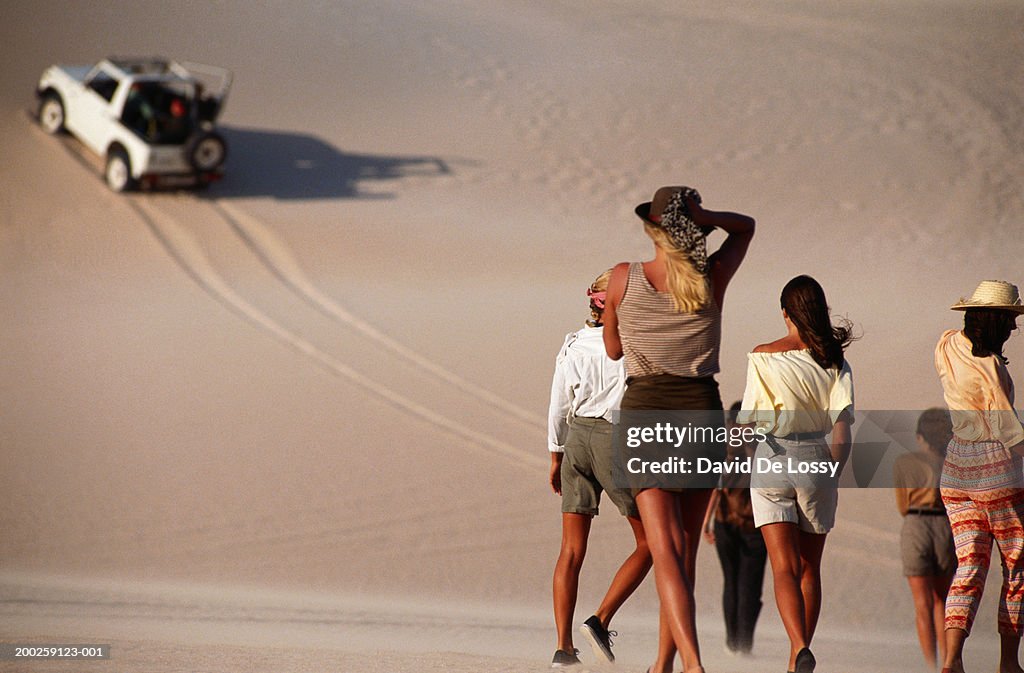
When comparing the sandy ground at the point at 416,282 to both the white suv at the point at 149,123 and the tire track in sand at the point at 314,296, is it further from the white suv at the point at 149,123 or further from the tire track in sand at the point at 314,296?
the white suv at the point at 149,123

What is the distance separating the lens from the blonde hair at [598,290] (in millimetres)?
5117

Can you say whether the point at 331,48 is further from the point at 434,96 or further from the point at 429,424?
the point at 429,424

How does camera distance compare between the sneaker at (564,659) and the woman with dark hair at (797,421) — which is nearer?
the woman with dark hair at (797,421)

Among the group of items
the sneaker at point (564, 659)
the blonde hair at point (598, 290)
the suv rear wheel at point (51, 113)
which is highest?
the suv rear wheel at point (51, 113)

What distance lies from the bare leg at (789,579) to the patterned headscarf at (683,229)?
109 centimetres

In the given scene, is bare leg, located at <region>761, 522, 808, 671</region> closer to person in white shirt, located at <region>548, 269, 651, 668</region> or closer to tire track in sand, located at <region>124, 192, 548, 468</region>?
person in white shirt, located at <region>548, 269, 651, 668</region>

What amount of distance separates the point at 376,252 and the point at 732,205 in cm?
498

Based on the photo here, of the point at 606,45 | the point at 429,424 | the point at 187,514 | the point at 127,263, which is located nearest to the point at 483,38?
the point at 606,45

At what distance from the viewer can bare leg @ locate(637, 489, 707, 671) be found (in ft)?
14.5

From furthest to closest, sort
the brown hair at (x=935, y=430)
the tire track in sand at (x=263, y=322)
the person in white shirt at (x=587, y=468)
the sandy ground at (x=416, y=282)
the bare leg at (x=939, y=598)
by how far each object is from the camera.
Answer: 1. the tire track in sand at (x=263, y=322)
2. the sandy ground at (x=416, y=282)
3. the bare leg at (x=939, y=598)
4. the brown hair at (x=935, y=430)
5. the person in white shirt at (x=587, y=468)

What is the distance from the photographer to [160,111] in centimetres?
1608

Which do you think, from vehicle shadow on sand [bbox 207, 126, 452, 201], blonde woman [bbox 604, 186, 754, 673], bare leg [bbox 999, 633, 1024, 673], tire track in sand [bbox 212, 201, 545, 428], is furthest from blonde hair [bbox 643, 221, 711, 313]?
vehicle shadow on sand [bbox 207, 126, 452, 201]

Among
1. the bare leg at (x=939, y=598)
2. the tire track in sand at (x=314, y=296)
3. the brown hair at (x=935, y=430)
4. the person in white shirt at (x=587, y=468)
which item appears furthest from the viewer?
the tire track in sand at (x=314, y=296)

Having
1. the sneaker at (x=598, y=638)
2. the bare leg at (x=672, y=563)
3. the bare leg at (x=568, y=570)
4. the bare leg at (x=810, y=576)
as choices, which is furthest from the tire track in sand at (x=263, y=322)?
the bare leg at (x=672, y=563)
